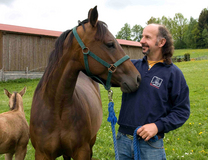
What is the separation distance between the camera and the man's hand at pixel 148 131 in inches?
68.4

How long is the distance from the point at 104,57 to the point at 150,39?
530 mm

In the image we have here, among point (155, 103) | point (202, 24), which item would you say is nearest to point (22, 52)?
point (155, 103)

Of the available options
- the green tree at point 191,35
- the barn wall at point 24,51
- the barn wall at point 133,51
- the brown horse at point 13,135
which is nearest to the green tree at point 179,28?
the green tree at point 191,35

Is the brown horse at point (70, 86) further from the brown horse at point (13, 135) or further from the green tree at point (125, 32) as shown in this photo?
the green tree at point (125, 32)

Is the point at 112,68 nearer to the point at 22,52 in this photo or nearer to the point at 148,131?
the point at 148,131

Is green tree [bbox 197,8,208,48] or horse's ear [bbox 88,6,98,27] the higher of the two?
green tree [bbox 197,8,208,48]

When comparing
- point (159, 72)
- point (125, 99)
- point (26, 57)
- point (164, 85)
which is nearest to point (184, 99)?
point (164, 85)

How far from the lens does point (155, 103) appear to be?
73.1 inches

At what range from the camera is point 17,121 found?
370 cm

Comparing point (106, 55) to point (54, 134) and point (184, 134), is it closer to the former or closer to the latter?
point (54, 134)

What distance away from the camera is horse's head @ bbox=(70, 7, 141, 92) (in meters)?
1.87

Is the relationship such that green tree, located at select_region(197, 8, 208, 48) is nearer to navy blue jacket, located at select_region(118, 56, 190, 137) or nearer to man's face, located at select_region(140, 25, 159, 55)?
man's face, located at select_region(140, 25, 159, 55)

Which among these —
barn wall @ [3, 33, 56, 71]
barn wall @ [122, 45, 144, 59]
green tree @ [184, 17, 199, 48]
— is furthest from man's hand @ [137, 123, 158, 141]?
green tree @ [184, 17, 199, 48]

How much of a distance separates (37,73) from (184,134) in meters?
15.2
